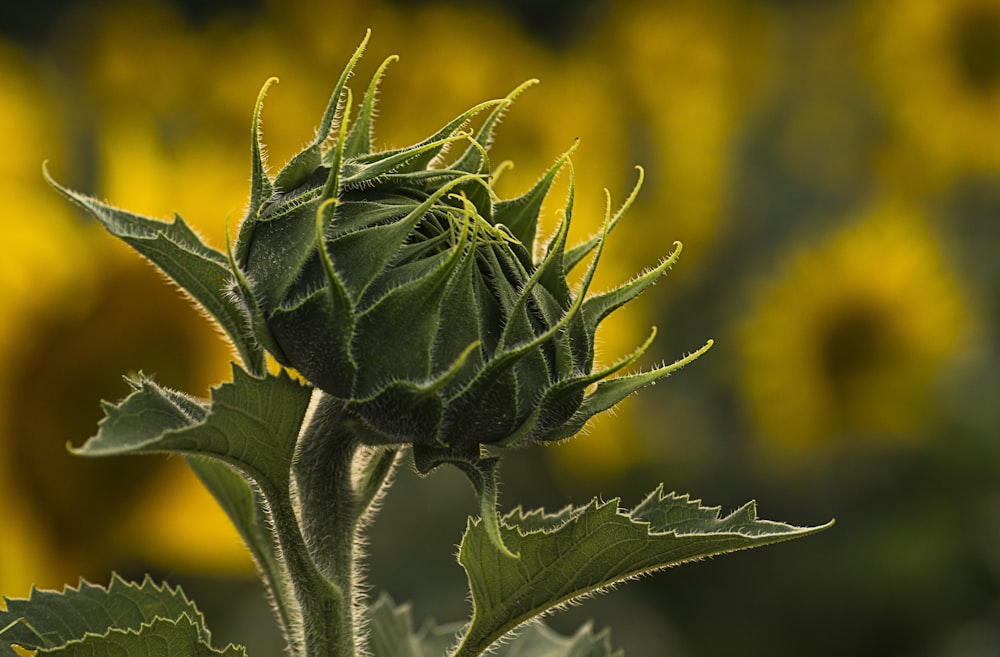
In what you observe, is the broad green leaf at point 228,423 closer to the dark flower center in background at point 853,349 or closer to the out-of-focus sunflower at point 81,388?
the out-of-focus sunflower at point 81,388

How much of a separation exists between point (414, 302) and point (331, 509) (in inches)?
7.6

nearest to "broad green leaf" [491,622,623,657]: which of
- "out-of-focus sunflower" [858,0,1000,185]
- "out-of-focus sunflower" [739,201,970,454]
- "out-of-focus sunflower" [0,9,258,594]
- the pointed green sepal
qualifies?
the pointed green sepal

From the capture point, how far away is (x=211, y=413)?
31.1 inches

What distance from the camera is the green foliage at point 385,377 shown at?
0.82 meters

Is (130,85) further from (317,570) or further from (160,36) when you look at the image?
(317,570)

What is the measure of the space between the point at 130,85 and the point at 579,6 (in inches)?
60.2

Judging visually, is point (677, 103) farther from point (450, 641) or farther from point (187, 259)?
point (187, 259)

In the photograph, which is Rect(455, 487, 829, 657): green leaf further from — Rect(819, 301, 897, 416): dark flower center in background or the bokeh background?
Rect(819, 301, 897, 416): dark flower center in background

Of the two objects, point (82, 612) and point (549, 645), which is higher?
point (82, 612)

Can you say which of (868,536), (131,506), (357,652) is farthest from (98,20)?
(357,652)

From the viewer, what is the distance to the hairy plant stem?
0.92 metres

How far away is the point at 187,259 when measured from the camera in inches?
34.4

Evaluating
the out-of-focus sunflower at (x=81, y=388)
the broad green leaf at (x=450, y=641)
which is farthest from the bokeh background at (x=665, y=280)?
the broad green leaf at (x=450, y=641)

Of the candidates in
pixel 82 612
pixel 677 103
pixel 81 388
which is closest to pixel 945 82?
pixel 677 103
